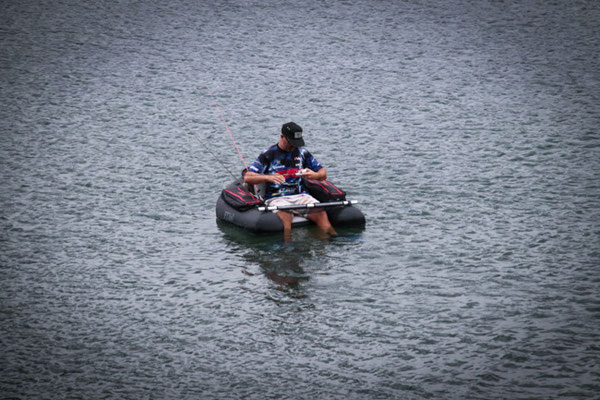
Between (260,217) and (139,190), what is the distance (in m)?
3.95

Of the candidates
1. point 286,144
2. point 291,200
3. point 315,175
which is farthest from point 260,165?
point 315,175

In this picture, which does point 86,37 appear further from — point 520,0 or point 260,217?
point 260,217

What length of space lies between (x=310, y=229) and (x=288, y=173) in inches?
37.5

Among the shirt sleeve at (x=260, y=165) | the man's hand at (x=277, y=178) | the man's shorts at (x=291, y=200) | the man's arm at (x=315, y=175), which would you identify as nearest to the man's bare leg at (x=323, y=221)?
the man's shorts at (x=291, y=200)

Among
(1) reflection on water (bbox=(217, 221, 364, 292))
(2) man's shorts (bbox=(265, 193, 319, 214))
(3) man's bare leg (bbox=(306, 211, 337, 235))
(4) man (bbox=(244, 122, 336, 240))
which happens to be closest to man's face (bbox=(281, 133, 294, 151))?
(4) man (bbox=(244, 122, 336, 240))

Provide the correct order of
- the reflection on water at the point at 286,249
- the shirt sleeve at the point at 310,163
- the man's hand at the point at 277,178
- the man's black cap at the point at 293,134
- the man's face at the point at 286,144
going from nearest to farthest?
the reflection on water at the point at 286,249
the man's black cap at the point at 293,134
the man's hand at the point at 277,178
the man's face at the point at 286,144
the shirt sleeve at the point at 310,163

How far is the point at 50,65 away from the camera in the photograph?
26.9 metres

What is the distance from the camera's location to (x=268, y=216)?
13766 mm

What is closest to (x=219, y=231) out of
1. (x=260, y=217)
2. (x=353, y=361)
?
(x=260, y=217)

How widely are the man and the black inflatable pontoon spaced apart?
123mm

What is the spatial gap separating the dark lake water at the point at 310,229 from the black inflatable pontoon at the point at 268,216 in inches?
10.8

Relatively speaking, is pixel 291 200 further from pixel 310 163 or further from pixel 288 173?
pixel 310 163

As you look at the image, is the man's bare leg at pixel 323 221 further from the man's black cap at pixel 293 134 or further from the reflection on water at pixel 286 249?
the man's black cap at pixel 293 134

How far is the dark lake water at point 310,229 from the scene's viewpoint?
32.4 feet
